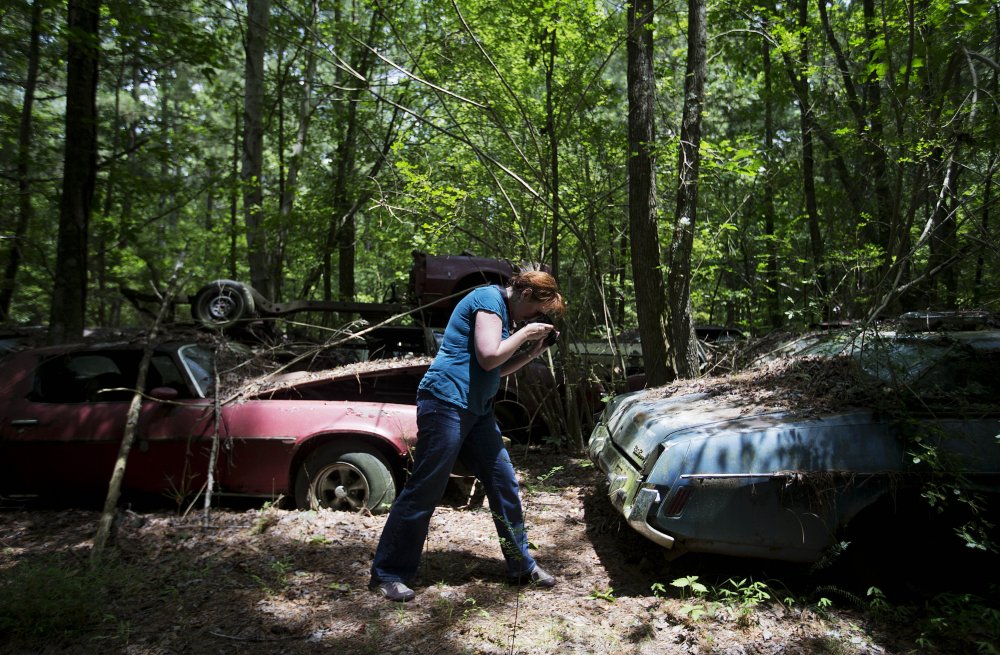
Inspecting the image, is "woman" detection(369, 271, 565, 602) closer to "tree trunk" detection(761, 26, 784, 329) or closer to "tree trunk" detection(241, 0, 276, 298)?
"tree trunk" detection(761, 26, 784, 329)

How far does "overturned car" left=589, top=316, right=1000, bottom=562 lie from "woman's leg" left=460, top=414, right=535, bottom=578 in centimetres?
59

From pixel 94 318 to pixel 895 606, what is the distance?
73.6ft

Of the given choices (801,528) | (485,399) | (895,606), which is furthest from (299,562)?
(895,606)

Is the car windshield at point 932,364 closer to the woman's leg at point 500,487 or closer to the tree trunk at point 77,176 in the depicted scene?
the woman's leg at point 500,487

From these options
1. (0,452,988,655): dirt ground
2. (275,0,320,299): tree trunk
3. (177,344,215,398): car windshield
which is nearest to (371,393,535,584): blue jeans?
(0,452,988,655): dirt ground

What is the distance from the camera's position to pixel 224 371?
5.12 metres

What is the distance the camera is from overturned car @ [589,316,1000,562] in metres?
3.16

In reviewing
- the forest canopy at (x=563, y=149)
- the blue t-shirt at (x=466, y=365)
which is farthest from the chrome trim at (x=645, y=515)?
the forest canopy at (x=563, y=149)

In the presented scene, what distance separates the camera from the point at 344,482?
15.2ft

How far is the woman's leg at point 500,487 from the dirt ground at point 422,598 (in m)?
0.19

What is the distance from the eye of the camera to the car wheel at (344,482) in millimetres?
4598

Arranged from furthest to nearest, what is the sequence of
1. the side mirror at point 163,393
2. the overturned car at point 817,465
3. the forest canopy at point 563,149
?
1. the forest canopy at point 563,149
2. the side mirror at point 163,393
3. the overturned car at point 817,465

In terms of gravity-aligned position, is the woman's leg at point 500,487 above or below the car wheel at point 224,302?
below

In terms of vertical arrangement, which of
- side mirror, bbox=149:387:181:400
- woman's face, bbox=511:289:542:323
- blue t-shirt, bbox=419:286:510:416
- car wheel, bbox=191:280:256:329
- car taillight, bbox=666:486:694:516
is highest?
car wheel, bbox=191:280:256:329
